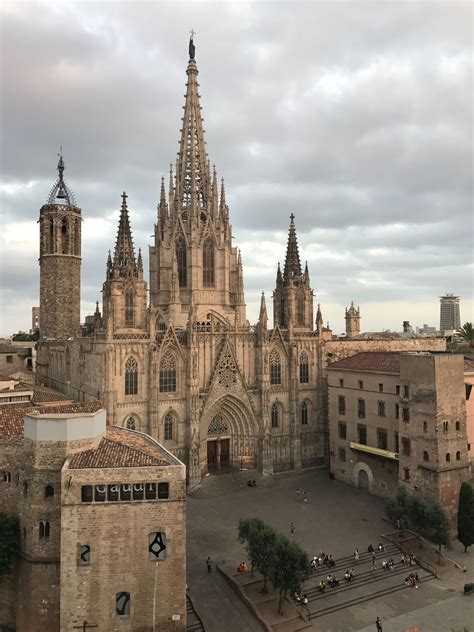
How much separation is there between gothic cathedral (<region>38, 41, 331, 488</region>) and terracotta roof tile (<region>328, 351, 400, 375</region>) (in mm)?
4882

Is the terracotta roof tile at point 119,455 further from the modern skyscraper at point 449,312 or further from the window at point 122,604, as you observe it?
the modern skyscraper at point 449,312

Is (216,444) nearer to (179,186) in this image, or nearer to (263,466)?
(263,466)

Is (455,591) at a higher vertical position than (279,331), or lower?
lower

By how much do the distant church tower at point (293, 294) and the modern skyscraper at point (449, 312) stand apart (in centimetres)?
10972

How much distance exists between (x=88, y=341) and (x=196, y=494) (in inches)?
661

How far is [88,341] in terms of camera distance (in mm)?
43938

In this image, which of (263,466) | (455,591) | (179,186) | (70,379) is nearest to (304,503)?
(263,466)

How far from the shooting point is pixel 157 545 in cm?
2123

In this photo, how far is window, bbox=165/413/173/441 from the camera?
42.4m

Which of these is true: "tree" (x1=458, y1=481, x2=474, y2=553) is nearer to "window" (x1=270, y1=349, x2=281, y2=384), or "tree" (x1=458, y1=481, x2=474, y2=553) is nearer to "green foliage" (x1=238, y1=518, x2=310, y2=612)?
"green foliage" (x1=238, y1=518, x2=310, y2=612)

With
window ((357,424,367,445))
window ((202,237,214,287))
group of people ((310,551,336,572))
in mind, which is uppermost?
window ((202,237,214,287))

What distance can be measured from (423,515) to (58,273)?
5137cm

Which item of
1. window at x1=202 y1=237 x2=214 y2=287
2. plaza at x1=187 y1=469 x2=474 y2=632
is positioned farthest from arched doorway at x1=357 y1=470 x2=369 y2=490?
window at x1=202 y1=237 x2=214 y2=287

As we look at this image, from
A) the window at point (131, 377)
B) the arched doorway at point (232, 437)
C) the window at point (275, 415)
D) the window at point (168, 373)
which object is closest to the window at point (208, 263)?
the window at point (168, 373)
